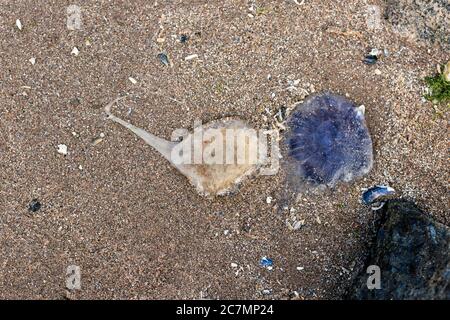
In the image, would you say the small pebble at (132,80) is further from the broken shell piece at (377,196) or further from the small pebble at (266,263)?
the broken shell piece at (377,196)

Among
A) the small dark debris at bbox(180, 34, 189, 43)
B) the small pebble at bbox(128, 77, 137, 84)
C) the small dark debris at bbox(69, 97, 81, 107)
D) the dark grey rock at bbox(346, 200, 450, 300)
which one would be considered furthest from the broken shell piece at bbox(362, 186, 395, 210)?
the small dark debris at bbox(69, 97, 81, 107)

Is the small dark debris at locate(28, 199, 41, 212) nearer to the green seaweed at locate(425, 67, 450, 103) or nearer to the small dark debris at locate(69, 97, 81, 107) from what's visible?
the small dark debris at locate(69, 97, 81, 107)

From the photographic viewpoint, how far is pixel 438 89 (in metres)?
4.73

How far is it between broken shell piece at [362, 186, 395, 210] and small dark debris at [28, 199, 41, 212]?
2.65 meters

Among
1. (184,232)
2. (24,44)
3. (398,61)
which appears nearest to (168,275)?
(184,232)

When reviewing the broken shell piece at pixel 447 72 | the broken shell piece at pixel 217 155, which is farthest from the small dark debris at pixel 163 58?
the broken shell piece at pixel 447 72

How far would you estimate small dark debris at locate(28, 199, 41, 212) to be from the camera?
15.1 ft

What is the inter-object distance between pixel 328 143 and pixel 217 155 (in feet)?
2.93

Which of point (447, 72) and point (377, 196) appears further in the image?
point (447, 72)

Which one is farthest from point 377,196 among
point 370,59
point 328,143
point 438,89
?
point 370,59

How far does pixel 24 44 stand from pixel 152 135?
4.42 feet

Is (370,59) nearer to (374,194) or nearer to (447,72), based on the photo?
(447,72)

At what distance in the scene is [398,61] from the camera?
15.7 ft
